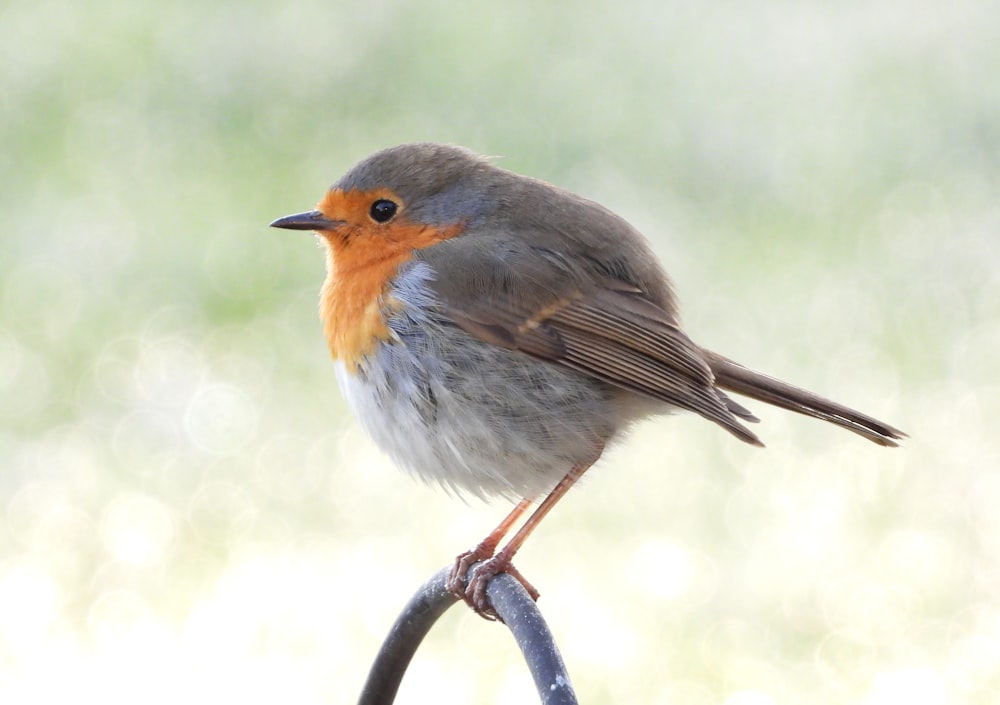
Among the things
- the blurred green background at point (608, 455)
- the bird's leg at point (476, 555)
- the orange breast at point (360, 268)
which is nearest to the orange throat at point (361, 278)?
the orange breast at point (360, 268)

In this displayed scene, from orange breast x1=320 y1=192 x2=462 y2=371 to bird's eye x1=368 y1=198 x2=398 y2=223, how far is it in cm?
1

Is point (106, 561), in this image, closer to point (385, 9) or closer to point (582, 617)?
point (582, 617)

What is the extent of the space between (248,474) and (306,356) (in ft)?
1.88

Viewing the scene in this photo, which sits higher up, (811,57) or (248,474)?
(811,57)

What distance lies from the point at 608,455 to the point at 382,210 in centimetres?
67

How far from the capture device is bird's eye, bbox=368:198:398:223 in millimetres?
3195

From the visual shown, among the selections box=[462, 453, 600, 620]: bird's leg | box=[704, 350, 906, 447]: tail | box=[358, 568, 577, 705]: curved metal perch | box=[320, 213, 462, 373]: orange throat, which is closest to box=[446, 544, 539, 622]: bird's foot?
box=[462, 453, 600, 620]: bird's leg

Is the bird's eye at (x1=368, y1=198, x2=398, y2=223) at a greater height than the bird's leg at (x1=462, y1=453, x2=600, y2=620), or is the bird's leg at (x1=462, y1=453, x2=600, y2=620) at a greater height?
the bird's eye at (x1=368, y1=198, x2=398, y2=223)

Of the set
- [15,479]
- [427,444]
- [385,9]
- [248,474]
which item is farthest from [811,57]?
[427,444]

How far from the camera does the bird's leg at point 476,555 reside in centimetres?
276

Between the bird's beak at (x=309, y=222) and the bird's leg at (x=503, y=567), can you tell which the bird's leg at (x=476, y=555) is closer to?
the bird's leg at (x=503, y=567)

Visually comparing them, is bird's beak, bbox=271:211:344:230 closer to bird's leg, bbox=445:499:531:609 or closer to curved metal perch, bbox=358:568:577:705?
bird's leg, bbox=445:499:531:609

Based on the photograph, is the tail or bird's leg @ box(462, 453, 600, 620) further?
the tail

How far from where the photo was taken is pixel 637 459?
5.04 metres
